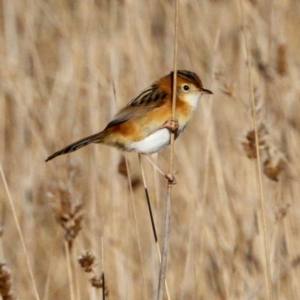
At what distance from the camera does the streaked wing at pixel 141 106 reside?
3.34 meters

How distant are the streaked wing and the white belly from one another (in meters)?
0.14

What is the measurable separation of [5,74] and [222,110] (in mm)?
1545

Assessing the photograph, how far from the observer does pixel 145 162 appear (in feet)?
15.4

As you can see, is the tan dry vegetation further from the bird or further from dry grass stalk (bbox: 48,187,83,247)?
dry grass stalk (bbox: 48,187,83,247)

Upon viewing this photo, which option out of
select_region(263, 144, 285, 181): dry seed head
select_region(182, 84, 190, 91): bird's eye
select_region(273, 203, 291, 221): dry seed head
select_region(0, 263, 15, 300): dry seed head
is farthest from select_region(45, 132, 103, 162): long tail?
select_region(273, 203, 291, 221): dry seed head

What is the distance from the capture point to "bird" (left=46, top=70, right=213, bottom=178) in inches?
130

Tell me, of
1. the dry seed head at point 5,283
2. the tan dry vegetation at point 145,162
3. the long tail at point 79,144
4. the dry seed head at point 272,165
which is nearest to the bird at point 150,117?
the long tail at point 79,144

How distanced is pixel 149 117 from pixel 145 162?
1381 millimetres

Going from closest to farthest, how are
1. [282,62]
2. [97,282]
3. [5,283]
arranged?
[5,283] → [97,282] → [282,62]

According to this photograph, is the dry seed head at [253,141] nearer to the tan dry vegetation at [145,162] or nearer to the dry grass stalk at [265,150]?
the dry grass stalk at [265,150]

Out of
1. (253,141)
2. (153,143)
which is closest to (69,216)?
(153,143)

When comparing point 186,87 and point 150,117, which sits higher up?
point 186,87

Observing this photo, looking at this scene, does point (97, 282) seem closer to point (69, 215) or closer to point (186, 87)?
point (69, 215)

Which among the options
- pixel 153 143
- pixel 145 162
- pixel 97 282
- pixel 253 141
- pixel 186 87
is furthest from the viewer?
pixel 145 162
